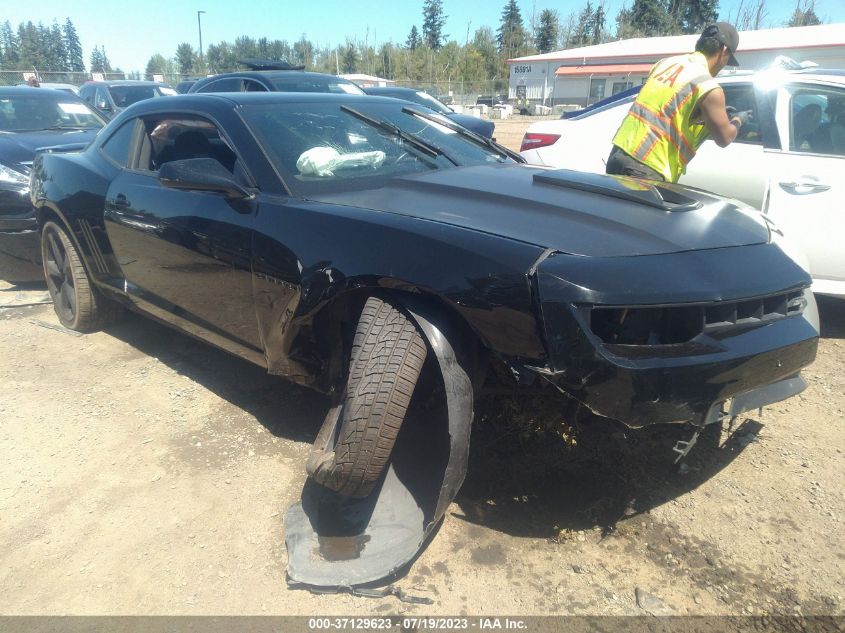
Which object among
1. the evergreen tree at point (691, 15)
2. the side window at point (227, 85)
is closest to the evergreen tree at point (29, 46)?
the evergreen tree at point (691, 15)

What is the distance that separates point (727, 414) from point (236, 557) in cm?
176

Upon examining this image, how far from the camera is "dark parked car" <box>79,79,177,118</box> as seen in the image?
1370cm

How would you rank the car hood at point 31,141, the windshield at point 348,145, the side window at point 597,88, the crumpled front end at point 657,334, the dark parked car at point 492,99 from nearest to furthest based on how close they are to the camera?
1. the crumpled front end at point 657,334
2. the windshield at point 348,145
3. the car hood at point 31,141
4. the side window at point 597,88
5. the dark parked car at point 492,99

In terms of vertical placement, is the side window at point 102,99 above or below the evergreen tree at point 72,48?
below

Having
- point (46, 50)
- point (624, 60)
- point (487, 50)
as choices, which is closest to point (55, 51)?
point (46, 50)

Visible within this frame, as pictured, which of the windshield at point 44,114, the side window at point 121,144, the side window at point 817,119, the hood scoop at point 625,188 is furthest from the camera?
the windshield at point 44,114

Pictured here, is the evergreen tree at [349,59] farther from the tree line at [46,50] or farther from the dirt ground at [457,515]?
the dirt ground at [457,515]

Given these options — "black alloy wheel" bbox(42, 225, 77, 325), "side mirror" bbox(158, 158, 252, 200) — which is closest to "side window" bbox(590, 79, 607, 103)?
"black alloy wheel" bbox(42, 225, 77, 325)

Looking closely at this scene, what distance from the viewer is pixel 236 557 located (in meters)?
2.22

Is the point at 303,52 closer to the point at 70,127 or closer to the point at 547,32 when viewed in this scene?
the point at 547,32

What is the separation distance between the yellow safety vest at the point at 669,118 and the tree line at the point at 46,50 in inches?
3298

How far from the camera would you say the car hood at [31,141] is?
537cm

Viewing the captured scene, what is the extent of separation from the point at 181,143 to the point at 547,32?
254 feet

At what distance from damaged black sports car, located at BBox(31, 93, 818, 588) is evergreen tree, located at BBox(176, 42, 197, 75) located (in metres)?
101
